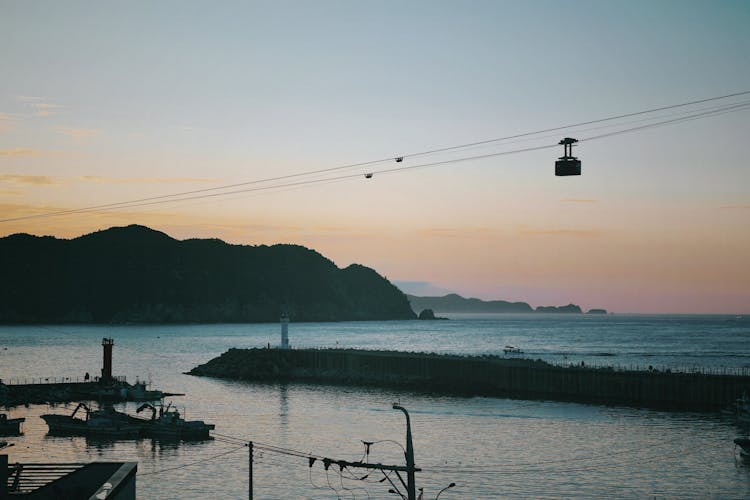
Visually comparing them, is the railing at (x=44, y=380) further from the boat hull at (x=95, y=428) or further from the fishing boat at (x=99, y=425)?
the boat hull at (x=95, y=428)

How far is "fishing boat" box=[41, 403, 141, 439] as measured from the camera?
71.4 meters

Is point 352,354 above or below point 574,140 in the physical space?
below

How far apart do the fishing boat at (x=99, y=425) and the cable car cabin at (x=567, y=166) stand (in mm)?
52235

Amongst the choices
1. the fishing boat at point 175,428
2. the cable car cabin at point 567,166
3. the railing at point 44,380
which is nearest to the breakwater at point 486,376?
the railing at point 44,380

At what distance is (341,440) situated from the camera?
66.5 metres

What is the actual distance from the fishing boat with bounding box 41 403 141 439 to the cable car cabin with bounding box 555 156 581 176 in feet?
171

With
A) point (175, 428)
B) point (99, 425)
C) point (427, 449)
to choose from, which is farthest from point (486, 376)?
point (99, 425)

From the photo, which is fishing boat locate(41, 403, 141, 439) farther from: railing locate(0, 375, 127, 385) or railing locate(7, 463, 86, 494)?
railing locate(0, 375, 127, 385)

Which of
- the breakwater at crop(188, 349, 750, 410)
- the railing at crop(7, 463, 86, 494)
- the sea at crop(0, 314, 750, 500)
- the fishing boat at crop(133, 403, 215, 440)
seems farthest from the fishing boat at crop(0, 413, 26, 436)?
the breakwater at crop(188, 349, 750, 410)

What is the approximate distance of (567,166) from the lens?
97.3 ft

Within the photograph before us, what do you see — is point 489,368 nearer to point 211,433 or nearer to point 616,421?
point 616,421

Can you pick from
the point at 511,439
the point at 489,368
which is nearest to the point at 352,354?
the point at 489,368

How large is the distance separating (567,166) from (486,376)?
72400 mm

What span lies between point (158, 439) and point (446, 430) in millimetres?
23359
